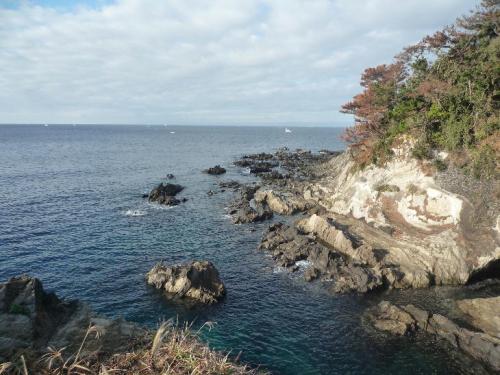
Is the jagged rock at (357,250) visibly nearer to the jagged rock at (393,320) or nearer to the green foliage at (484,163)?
the jagged rock at (393,320)

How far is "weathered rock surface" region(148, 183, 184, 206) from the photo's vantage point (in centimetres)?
6619

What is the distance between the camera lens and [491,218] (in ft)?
123

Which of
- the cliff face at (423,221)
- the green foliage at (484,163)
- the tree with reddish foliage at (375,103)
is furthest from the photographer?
the tree with reddish foliage at (375,103)

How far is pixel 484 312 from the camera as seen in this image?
2947 centimetres

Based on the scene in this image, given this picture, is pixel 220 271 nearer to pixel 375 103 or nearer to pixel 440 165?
pixel 440 165

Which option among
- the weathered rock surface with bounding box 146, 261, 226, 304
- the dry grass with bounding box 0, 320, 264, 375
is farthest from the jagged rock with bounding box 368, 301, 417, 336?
the dry grass with bounding box 0, 320, 264, 375

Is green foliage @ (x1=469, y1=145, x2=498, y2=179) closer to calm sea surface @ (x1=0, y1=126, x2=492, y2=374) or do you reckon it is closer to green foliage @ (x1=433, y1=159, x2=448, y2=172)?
green foliage @ (x1=433, y1=159, x2=448, y2=172)

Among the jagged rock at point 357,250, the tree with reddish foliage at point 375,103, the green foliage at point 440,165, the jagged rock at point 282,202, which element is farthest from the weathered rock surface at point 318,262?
the tree with reddish foliage at point 375,103

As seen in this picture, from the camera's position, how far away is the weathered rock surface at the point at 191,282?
1325 inches

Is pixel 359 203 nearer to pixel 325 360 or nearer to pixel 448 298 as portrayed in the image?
pixel 448 298

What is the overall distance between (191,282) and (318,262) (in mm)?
14422

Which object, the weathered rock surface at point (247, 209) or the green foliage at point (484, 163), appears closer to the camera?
the green foliage at point (484, 163)

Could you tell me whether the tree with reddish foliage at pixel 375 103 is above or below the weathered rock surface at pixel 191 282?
above

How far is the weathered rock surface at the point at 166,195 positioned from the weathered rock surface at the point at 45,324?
4342 centimetres
